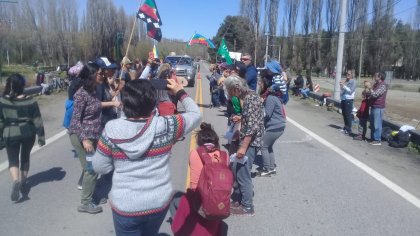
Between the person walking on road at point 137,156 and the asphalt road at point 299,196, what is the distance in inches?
80.5

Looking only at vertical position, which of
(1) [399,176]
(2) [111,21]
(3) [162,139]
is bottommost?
(1) [399,176]

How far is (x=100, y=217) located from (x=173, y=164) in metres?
2.66

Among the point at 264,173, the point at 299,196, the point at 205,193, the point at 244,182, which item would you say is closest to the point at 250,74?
the point at 264,173

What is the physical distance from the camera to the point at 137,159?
2.61m

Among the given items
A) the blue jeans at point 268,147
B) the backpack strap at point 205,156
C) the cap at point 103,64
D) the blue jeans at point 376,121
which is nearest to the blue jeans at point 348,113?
the blue jeans at point 376,121

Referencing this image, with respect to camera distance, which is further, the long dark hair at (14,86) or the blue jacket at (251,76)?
the blue jacket at (251,76)

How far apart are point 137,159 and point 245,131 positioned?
261 centimetres

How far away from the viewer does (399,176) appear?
7.11m

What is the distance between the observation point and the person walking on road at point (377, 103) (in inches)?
387

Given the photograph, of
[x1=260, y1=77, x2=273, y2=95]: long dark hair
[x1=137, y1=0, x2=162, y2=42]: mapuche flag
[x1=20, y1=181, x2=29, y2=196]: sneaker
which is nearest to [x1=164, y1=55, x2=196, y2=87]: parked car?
[x1=137, y1=0, x2=162, y2=42]: mapuche flag

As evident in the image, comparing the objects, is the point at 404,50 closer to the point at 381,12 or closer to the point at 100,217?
the point at 381,12

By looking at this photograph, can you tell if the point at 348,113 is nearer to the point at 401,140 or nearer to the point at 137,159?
the point at 401,140

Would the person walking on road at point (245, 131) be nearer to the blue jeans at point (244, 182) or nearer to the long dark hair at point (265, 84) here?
the blue jeans at point (244, 182)

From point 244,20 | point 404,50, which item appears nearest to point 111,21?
point 244,20
